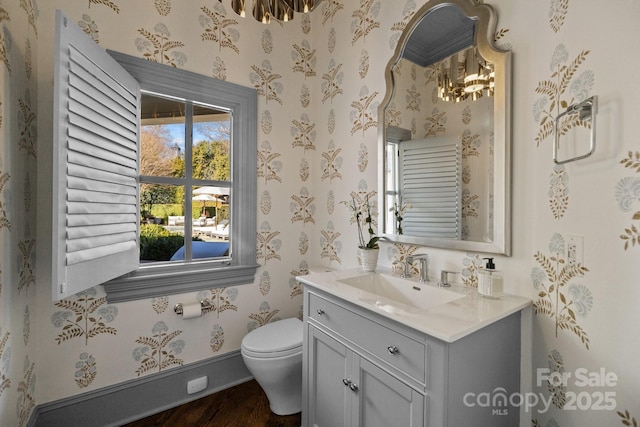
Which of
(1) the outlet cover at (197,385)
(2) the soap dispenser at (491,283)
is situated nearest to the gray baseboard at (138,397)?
(1) the outlet cover at (197,385)

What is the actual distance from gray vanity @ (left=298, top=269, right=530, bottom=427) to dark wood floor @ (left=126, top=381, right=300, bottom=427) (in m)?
0.38

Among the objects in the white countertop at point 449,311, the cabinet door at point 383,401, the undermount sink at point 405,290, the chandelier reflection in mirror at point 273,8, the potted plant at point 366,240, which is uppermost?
the chandelier reflection in mirror at point 273,8

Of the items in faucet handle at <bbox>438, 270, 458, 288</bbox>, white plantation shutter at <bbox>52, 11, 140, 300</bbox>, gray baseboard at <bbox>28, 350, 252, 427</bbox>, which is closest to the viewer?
white plantation shutter at <bbox>52, 11, 140, 300</bbox>

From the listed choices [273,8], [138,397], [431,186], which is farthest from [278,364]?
[273,8]

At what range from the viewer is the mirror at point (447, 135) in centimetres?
124

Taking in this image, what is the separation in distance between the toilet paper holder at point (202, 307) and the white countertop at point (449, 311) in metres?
0.99

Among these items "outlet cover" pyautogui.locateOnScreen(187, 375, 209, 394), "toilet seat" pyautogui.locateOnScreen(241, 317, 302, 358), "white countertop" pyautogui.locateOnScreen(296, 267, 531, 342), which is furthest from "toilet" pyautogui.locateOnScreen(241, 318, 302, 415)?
"white countertop" pyautogui.locateOnScreen(296, 267, 531, 342)

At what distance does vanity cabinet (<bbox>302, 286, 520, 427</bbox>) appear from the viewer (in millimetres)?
902

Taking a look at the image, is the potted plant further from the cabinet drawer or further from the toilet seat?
the toilet seat

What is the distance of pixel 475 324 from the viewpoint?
91cm

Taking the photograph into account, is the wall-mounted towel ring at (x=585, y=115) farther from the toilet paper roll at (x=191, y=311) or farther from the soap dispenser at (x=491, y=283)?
the toilet paper roll at (x=191, y=311)

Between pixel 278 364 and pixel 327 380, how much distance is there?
1.26 ft

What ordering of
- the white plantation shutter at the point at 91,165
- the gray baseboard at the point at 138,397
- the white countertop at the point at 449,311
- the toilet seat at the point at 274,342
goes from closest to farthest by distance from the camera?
the white countertop at the point at 449,311, the white plantation shutter at the point at 91,165, the gray baseboard at the point at 138,397, the toilet seat at the point at 274,342

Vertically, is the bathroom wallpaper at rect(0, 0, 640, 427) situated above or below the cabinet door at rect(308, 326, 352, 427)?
above
